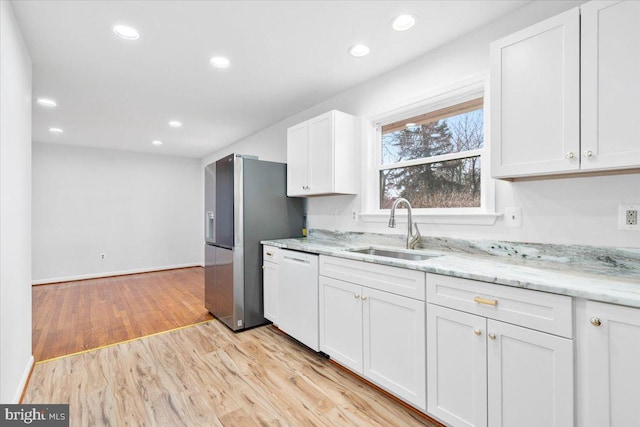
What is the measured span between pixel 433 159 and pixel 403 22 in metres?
1.02

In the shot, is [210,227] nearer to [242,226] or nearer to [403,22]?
[242,226]

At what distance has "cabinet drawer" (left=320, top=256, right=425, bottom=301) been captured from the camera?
169cm

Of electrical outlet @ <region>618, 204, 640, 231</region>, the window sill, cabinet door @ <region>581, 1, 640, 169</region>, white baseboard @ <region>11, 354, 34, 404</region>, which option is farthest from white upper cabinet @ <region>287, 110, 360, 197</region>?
white baseboard @ <region>11, 354, 34, 404</region>

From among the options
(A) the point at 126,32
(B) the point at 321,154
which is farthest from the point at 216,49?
(B) the point at 321,154

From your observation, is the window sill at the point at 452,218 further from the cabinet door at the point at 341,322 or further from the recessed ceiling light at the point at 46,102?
the recessed ceiling light at the point at 46,102

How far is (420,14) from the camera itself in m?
1.92

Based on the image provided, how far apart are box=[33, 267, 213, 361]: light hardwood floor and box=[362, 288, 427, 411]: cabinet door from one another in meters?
2.25

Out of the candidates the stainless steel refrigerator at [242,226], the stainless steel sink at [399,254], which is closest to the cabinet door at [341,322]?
the stainless steel sink at [399,254]

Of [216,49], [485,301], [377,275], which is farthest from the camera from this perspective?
[216,49]

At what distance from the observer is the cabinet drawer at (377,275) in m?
1.69

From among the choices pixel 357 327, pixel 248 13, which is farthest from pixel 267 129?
pixel 357 327

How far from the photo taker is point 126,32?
81.6 inches

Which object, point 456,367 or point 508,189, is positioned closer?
point 456,367

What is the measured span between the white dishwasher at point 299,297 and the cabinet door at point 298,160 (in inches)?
29.4
